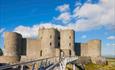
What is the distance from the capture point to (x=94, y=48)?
51.4 metres

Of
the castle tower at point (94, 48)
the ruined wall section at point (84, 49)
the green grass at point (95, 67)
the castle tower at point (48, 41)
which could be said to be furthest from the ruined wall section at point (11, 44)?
the castle tower at point (94, 48)

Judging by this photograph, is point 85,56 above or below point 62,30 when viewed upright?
below

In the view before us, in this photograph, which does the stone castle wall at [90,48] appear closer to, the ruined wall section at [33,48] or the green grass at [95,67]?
the green grass at [95,67]

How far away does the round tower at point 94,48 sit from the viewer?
51456 mm

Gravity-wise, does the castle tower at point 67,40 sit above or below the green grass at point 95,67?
above

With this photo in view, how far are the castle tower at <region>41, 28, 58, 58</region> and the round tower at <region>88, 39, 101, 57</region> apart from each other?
24.6ft

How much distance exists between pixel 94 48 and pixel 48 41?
384 inches

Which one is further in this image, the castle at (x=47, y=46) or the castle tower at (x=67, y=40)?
the castle tower at (x=67, y=40)

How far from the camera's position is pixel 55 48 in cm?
4919

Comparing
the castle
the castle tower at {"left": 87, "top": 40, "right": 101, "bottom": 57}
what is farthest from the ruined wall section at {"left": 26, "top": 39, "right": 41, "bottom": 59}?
the castle tower at {"left": 87, "top": 40, "right": 101, "bottom": 57}

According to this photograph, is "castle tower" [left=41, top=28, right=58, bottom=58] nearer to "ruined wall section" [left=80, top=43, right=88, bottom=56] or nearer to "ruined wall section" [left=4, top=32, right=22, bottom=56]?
"ruined wall section" [left=4, top=32, right=22, bottom=56]

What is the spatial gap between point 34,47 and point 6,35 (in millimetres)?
6077

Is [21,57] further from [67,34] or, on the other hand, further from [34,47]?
[67,34]

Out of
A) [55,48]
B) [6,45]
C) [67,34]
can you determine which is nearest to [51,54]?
[55,48]
